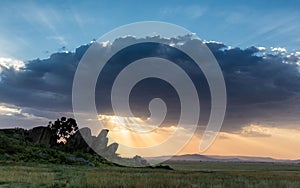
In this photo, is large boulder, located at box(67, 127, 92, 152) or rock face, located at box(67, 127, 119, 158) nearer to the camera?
large boulder, located at box(67, 127, 92, 152)

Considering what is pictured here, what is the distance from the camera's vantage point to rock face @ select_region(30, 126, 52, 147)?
9988 cm

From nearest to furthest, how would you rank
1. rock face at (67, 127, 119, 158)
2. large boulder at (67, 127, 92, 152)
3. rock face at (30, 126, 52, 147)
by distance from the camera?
rock face at (30, 126, 52, 147) → large boulder at (67, 127, 92, 152) → rock face at (67, 127, 119, 158)

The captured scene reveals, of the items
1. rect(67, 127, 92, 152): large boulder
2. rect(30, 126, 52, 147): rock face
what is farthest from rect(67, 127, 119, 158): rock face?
rect(30, 126, 52, 147): rock face

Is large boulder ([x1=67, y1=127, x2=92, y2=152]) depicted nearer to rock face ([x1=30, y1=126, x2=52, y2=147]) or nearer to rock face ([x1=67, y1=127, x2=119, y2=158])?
rock face ([x1=67, y1=127, x2=119, y2=158])

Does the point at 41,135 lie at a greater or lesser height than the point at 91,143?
greater

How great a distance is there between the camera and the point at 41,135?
333 ft

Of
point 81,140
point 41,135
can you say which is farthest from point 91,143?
point 41,135

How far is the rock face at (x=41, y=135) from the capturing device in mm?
99875

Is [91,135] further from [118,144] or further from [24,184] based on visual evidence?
→ [24,184]

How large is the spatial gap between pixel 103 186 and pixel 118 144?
3470 inches

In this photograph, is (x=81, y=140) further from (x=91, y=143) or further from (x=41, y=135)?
(x=41, y=135)

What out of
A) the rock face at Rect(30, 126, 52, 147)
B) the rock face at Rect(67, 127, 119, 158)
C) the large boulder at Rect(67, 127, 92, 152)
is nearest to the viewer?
the rock face at Rect(30, 126, 52, 147)

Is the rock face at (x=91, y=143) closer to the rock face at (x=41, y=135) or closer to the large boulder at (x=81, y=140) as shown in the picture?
the large boulder at (x=81, y=140)

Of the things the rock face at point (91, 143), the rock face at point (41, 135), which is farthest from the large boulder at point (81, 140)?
the rock face at point (41, 135)
